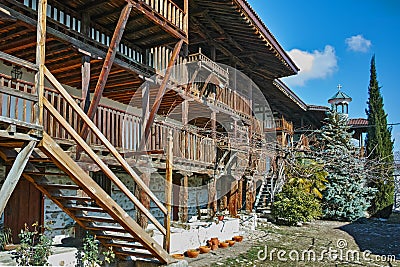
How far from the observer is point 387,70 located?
25.3m

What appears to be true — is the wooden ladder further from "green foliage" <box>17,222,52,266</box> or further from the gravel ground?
the gravel ground

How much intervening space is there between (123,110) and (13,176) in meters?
6.97

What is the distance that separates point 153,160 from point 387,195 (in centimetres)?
1611

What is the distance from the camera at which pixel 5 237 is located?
305 inches

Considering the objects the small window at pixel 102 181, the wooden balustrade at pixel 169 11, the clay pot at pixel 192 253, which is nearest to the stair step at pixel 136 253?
the clay pot at pixel 192 253

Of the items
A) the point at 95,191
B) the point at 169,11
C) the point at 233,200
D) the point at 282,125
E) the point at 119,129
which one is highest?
the point at 169,11

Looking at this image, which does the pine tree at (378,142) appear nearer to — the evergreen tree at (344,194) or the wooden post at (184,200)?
the evergreen tree at (344,194)

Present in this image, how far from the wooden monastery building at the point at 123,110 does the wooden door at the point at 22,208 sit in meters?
0.02

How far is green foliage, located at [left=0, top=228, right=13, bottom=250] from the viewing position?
24.7 ft

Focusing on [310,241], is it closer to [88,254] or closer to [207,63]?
[207,63]

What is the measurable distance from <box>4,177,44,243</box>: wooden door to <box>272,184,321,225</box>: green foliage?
992cm

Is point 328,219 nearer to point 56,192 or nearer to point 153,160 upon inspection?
point 153,160

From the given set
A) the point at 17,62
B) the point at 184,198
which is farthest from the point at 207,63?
the point at 17,62

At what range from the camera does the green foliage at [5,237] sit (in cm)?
754
